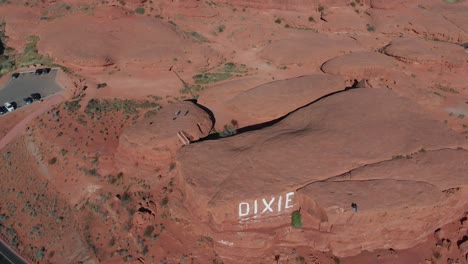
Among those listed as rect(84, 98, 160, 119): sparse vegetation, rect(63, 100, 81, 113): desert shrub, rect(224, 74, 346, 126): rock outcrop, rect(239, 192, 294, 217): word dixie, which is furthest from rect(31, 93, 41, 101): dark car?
rect(239, 192, 294, 217): word dixie

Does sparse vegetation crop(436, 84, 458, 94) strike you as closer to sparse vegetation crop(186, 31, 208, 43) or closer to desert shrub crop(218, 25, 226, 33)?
desert shrub crop(218, 25, 226, 33)

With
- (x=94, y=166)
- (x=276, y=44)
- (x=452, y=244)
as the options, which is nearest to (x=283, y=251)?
(x=452, y=244)

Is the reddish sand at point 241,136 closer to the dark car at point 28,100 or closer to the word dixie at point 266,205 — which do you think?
the word dixie at point 266,205

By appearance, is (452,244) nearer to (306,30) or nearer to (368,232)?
(368,232)

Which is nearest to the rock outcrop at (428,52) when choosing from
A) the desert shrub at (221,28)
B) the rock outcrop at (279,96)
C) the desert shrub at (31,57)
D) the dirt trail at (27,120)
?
the rock outcrop at (279,96)

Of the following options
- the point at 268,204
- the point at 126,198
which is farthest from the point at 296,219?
the point at 126,198

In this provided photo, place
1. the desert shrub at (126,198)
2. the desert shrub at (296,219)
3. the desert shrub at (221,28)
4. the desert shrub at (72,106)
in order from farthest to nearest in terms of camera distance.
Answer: the desert shrub at (221,28) < the desert shrub at (72,106) < the desert shrub at (126,198) < the desert shrub at (296,219)
